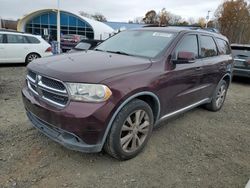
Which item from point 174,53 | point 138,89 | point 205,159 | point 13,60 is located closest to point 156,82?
point 138,89

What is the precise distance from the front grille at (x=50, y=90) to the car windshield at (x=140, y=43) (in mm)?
1369

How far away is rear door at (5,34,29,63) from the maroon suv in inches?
282

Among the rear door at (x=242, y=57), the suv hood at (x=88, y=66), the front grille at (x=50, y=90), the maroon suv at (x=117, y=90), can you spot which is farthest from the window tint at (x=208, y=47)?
the rear door at (x=242, y=57)

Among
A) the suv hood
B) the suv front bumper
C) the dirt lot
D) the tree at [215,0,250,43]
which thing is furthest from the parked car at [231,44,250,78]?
the tree at [215,0,250,43]

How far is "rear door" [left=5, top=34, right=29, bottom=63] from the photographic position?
996 cm

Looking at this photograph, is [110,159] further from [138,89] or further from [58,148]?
[138,89]

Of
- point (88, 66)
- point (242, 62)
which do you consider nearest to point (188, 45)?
point (88, 66)

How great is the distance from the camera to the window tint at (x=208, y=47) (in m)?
4.55

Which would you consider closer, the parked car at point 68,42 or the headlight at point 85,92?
the headlight at point 85,92

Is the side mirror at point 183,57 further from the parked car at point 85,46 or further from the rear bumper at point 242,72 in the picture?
the rear bumper at point 242,72

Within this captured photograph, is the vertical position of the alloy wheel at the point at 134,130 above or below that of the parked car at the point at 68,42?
below

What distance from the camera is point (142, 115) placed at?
3199mm

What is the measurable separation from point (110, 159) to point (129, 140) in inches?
16.2

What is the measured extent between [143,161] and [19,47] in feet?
29.1
